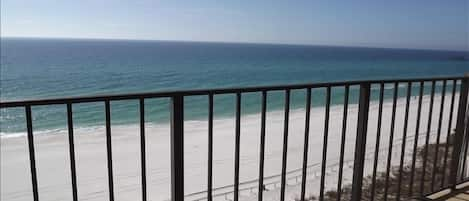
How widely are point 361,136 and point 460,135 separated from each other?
0.97 metres

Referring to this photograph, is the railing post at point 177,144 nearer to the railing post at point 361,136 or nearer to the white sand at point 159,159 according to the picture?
the railing post at point 361,136

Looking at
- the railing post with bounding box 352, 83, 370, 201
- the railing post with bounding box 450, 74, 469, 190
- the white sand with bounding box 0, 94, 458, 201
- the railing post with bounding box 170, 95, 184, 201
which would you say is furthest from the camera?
the white sand with bounding box 0, 94, 458, 201

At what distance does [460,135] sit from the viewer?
8.04 feet

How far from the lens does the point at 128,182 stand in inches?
236

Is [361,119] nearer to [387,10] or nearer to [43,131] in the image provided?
[43,131]

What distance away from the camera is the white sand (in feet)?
18.4

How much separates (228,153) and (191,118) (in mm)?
5738

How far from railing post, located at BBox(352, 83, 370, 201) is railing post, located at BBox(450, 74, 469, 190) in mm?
819

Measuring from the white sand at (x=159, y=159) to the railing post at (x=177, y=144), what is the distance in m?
3.36

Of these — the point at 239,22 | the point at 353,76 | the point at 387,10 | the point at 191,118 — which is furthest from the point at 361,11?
the point at 191,118

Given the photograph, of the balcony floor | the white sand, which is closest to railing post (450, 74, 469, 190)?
the balcony floor

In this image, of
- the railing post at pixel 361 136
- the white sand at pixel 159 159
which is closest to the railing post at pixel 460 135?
the railing post at pixel 361 136

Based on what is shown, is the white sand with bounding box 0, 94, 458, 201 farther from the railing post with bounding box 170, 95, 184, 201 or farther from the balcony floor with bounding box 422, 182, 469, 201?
the railing post with bounding box 170, 95, 184, 201

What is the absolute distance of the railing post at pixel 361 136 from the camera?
76.0 inches
